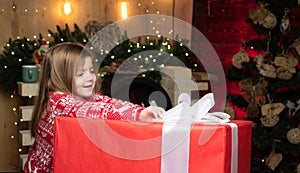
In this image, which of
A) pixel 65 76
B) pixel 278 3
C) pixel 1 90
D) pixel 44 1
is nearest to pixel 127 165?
pixel 65 76

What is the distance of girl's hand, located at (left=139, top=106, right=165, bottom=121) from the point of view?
1.36 meters

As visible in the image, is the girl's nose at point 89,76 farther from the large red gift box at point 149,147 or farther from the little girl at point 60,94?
the large red gift box at point 149,147

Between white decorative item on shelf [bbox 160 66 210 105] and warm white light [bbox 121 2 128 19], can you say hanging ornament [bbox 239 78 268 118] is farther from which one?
warm white light [bbox 121 2 128 19]

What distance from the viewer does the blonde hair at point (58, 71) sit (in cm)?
181

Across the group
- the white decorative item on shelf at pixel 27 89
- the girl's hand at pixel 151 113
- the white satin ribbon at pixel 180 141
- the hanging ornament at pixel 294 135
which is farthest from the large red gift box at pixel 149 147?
the white decorative item on shelf at pixel 27 89

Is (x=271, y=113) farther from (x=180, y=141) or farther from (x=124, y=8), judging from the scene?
(x=180, y=141)

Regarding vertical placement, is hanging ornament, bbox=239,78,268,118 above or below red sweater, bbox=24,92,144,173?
below

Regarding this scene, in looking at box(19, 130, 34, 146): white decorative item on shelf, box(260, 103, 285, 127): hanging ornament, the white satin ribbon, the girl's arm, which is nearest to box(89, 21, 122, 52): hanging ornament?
box(19, 130, 34, 146): white decorative item on shelf

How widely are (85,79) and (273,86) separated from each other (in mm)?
1978

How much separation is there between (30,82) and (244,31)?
1689 millimetres

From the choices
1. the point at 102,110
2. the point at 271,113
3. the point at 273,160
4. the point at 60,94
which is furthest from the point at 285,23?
the point at 102,110

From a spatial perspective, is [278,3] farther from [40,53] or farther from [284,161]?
[40,53]

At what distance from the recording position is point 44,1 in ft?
15.1

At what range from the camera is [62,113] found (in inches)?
63.0
